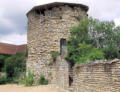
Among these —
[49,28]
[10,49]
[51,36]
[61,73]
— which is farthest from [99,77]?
[10,49]

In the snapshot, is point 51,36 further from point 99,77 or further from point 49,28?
point 99,77

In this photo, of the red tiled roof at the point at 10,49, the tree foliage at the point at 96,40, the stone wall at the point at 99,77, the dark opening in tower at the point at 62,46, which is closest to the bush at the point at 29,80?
the dark opening in tower at the point at 62,46

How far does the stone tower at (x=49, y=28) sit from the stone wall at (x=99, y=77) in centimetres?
557

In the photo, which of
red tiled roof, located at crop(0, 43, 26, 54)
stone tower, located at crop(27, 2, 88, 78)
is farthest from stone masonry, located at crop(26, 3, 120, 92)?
red tiled roof, located at crop(0, 43, 26, 54)

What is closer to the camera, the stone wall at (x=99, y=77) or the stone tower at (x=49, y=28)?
the stone wall at (x=99, y=77)

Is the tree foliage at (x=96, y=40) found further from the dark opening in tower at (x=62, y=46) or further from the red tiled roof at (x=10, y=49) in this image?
the red tiled roof at (x=10, y=49)

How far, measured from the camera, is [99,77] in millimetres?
7102

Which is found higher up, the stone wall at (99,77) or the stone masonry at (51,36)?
the stone masonry at (51,36)

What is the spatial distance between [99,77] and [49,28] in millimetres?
8317

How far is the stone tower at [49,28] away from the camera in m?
14.3

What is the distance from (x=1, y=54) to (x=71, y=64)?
15209 mm

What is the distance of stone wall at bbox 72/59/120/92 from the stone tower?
18.3ft

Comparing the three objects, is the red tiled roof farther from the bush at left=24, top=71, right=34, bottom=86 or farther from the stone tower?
the bush at left=24, top=71, right=34, bottom=86

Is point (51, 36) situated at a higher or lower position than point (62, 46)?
higher
